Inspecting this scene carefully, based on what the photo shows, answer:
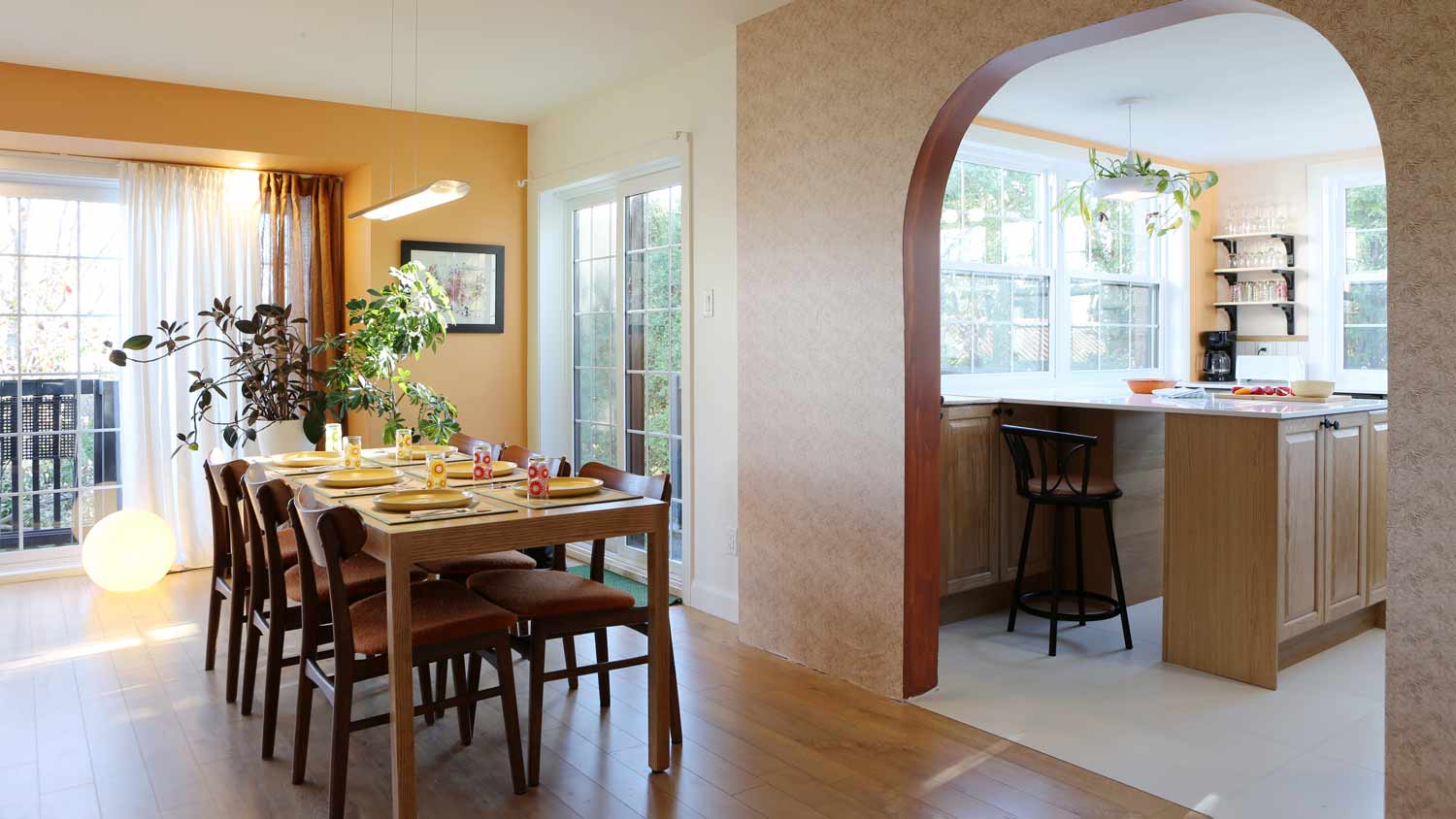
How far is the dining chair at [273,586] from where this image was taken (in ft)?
9.61

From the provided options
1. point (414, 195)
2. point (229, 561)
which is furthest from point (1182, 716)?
Result: point (229, 561)

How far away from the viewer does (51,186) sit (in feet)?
17.4

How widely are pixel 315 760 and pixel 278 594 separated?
1.67 feet

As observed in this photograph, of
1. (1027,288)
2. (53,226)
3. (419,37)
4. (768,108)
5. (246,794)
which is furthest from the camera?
(1027,288)

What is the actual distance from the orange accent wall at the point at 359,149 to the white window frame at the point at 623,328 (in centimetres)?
33

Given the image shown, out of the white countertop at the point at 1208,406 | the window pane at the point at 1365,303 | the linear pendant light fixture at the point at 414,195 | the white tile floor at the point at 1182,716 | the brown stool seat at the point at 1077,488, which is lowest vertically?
the white tile floor at the point at 1182,716

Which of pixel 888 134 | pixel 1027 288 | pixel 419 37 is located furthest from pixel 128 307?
pixel 1027 288

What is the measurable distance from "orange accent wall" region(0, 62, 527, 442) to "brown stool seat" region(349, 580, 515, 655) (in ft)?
10.1

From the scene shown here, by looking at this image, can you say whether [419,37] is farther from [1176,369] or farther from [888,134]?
[1176,369]

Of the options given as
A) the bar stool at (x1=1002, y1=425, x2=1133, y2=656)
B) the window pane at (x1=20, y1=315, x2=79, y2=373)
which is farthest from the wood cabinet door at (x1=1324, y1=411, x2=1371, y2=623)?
the window pane at (x1=20, y1=315, x2=79, y2=373)

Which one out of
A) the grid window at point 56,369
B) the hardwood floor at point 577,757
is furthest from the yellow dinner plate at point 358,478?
the grid window at point 56,369

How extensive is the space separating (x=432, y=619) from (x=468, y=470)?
100 cm

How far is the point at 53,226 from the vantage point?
17.5ft

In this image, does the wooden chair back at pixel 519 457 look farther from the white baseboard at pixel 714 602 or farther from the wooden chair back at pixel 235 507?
the white baseboard at pixel 714 602
